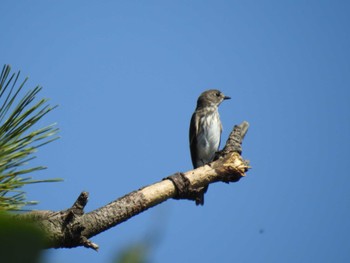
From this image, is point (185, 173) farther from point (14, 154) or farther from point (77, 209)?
point (14, 154)

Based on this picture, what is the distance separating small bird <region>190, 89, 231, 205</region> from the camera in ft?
32.8

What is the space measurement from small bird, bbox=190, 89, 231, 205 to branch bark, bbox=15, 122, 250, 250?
5.68m

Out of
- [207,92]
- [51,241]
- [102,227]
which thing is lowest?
[51,241]

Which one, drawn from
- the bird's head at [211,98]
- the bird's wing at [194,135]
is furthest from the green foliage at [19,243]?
the bird's head at [211,98]

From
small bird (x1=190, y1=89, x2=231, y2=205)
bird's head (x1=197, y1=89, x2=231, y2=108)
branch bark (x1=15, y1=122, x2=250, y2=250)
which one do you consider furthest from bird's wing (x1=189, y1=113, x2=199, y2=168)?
branch bark (x1=15, y1=122, x2=250, y2=250)

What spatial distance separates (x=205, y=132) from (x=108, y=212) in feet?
24.1

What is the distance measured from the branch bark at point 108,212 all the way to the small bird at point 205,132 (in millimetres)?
5675

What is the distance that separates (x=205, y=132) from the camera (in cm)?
997

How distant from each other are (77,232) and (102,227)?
0.69 feet

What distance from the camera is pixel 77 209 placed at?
2.64m

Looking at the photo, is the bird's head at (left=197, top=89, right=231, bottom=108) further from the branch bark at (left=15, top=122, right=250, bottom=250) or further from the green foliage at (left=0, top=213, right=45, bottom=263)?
the green foliage at (left=0, top=213, right=45, bottom=263)

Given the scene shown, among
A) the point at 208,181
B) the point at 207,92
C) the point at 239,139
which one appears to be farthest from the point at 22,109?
the point at 207,92

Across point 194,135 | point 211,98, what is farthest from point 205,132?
point 211,98

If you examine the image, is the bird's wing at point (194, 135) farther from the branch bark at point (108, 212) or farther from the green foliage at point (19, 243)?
the green foliage at point (19, 243)
